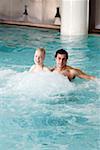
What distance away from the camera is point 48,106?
5.24 metres

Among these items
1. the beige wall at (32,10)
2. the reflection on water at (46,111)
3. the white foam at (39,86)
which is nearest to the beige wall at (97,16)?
the beige wall at (32,10)

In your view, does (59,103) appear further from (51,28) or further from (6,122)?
(51,28)

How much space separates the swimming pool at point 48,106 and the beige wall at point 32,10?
12.1ft

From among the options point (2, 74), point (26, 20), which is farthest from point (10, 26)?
point (2, 74)

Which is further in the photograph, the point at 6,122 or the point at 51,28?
the point at 51,28

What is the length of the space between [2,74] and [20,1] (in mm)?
6260

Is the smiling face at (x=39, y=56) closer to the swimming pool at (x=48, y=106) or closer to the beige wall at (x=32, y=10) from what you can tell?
the swimming pool at (x=48, y=106)

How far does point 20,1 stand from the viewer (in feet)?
40.8

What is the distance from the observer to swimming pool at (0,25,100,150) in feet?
13.8

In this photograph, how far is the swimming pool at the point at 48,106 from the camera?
420 centimetres

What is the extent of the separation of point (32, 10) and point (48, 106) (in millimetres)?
7413

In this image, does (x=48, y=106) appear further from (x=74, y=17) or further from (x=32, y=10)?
(x=32, y=10)

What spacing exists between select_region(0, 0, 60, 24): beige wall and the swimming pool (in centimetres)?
368

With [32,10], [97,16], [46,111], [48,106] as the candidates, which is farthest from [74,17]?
[46,111]
